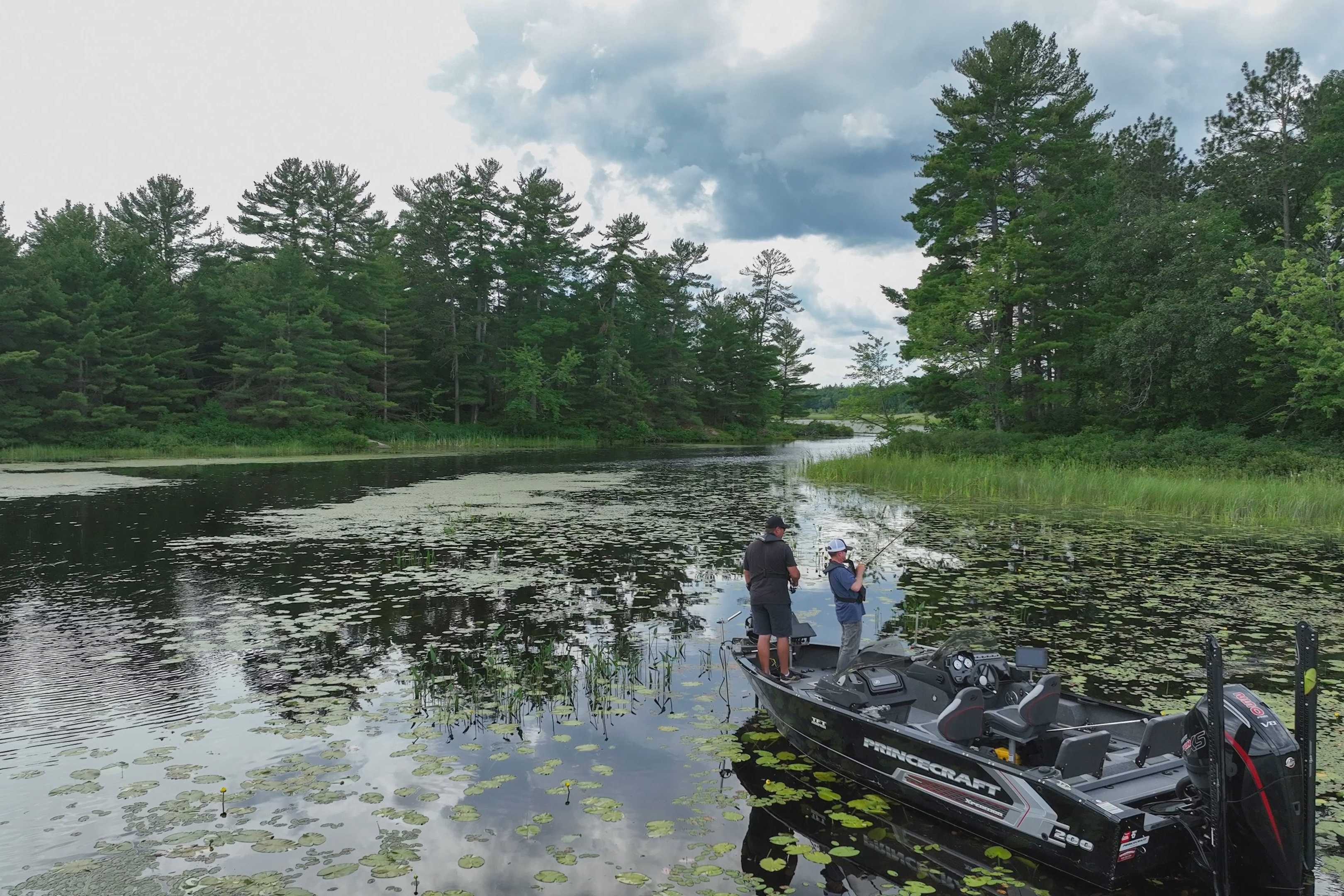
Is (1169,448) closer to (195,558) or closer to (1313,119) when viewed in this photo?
(1313,119)

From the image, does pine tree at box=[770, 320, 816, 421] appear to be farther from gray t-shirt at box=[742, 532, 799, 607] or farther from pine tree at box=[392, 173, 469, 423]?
gray t-shirt at box=[742, 532, 799, 607]

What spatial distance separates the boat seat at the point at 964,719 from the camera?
5113 millimetres

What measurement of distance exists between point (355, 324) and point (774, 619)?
4965cm

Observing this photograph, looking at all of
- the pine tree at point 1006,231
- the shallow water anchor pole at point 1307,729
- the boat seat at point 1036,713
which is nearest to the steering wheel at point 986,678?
the boat seat at point 1036,713

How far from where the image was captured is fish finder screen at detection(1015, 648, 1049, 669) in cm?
582

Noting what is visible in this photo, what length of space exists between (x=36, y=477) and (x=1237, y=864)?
116ft

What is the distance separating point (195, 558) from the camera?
1362 centimetres

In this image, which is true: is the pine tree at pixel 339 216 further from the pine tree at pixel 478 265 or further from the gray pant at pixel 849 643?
the gray pant at pixel 849 643

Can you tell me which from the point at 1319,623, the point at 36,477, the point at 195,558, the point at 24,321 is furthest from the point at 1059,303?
the point at 24,321

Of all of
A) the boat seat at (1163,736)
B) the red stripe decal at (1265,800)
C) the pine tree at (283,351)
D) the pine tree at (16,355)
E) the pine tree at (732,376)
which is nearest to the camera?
the red stripe decal at (1265,800)

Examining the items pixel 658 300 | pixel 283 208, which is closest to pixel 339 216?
pixel 283 208

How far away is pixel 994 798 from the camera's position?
4680mm

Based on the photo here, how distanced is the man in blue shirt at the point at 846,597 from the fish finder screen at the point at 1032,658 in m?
1.32

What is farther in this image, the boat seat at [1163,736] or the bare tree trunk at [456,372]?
the bare tree trunk at [456,372]
